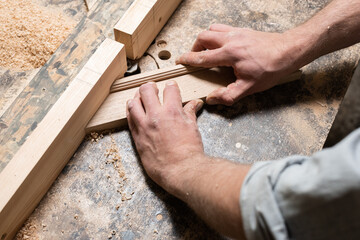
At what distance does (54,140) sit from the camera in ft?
4.44

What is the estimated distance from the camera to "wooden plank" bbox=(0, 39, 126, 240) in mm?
1271

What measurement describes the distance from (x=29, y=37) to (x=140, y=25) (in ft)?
1.94

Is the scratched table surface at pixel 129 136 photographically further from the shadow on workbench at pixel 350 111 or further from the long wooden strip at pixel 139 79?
the shadow on workbench at pixel 350 111

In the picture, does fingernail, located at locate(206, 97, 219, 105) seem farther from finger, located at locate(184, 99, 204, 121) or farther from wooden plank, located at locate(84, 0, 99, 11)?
wooden plank, located at locate(84, 0, 99, 11)

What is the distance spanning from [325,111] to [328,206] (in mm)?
972

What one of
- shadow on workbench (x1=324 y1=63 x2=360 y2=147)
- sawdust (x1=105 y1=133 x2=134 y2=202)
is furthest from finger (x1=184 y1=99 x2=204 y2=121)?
shadow on workbench (x1=324 y1=63 x2=360 y2=147)

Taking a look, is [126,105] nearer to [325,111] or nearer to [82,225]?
[82,225]

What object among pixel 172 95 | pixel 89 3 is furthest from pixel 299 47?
pixel 89 3

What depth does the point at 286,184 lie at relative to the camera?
2.82 ft

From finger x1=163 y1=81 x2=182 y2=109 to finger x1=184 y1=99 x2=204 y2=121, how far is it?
4 cm

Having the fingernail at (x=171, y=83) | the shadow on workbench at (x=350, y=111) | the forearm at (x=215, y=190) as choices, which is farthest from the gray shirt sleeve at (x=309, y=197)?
the fingernail at (x=171, y=83)

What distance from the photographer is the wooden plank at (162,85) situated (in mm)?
1560

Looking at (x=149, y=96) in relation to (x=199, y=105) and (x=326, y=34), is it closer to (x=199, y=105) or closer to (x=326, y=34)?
(x=199, y=105)

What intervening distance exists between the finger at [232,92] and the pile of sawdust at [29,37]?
2.72ft
